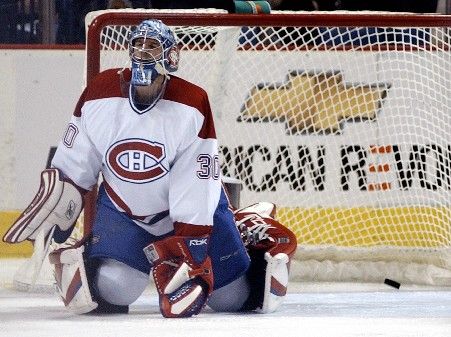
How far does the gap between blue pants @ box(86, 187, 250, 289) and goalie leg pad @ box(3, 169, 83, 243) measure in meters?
0.09

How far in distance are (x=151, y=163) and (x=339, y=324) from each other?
0.68 m

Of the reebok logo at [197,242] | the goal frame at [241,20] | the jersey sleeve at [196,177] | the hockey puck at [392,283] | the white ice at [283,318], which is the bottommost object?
the hockey puck at [392,283]

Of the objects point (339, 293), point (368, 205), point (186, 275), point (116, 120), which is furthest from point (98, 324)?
point (368, 205)

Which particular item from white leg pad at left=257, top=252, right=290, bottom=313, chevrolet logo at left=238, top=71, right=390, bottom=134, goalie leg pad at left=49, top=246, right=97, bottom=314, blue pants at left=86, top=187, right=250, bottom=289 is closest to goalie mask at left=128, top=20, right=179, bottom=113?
blue pants at left=86, top=187, right=250, bottom=289

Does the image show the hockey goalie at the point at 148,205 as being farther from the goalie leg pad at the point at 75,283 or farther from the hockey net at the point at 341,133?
the hockey net at the point at 341,133

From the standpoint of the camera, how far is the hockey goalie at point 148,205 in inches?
149

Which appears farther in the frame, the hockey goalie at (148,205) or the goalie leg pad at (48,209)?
the goalie leg pad at (48,209)

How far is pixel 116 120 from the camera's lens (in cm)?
387

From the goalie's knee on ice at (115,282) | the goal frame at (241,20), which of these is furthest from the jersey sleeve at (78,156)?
the goal frame at (241,20)

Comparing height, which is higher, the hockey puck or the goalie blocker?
the goalie blocker

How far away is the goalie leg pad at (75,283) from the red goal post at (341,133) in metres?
1.29

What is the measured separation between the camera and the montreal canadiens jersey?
3803 mm

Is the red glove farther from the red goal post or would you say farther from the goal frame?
the red goal post

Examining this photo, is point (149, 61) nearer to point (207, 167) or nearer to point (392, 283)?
point (207, 167)
